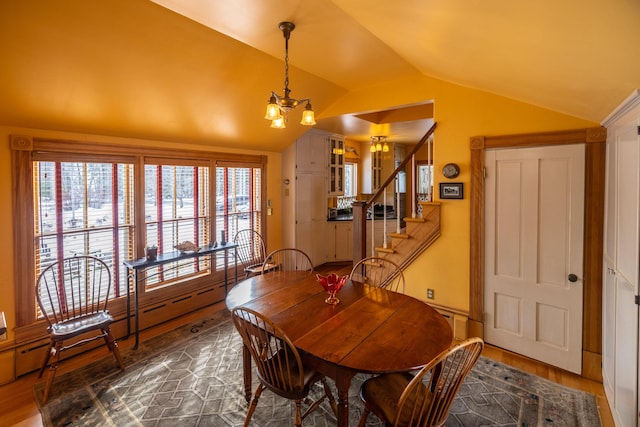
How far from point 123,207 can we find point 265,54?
89.2 inches

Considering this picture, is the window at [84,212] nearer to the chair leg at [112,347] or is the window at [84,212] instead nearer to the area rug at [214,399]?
the chair leg at [112,347]

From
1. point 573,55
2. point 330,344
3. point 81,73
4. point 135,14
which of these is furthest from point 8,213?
point 573,55

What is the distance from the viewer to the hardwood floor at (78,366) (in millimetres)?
2258

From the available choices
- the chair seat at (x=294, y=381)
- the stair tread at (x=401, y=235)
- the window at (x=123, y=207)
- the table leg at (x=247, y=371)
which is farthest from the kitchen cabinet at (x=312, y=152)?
the chair seat at (x=294, y=381)

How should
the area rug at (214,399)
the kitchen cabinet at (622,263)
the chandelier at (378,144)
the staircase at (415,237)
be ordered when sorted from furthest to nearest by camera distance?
1. the chandelier at (378,144)
2. the staircase at (415,237)
3. the area rug at (214,399)
4. the kitchen cabinet at (622,263)

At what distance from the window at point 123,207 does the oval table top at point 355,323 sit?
5.86 ft

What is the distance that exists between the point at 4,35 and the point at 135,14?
0.80 metres

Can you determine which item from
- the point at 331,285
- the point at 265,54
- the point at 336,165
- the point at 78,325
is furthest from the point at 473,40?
the point at 336,165

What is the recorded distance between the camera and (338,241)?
246 inches

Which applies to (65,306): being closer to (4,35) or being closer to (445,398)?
(4,35)

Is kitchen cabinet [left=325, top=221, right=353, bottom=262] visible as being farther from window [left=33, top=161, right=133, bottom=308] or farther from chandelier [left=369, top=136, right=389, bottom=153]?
window [left=33, top=161, right=133, bottom=308]

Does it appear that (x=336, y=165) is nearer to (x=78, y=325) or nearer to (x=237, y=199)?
(x=237, y=199)

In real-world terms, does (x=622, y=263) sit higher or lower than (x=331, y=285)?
higher

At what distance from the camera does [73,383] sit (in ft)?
8.63
